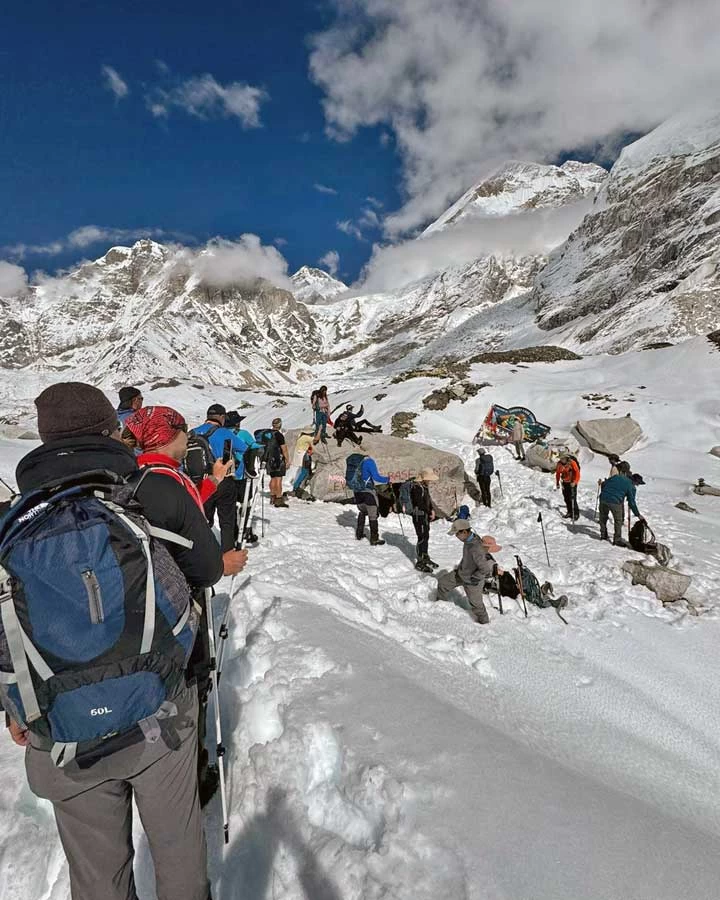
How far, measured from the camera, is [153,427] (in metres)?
2.89

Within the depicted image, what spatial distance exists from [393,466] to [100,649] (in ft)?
39.2

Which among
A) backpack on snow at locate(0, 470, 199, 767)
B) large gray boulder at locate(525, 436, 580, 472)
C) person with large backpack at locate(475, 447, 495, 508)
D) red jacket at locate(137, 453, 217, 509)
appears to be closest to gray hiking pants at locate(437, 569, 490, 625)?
red jacket at locate(137, 453, 217, 509)

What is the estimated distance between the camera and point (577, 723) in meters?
4.67

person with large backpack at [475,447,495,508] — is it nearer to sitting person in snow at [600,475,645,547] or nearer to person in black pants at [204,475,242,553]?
sitting person in snow at [600,475,645,547]

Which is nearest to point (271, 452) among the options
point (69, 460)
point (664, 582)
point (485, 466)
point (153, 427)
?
point (485, 466)

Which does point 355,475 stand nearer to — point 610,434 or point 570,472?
point 570,472

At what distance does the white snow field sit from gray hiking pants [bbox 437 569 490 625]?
0.95 ft

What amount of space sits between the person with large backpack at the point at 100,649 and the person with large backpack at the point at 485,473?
12.2 metres

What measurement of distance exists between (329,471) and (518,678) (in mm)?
8338

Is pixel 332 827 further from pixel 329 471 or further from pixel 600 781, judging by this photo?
pixel 329 471

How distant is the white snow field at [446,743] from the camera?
2.34 m

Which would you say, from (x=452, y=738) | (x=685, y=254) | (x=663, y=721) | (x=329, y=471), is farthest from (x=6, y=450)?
(x=685, y=254)

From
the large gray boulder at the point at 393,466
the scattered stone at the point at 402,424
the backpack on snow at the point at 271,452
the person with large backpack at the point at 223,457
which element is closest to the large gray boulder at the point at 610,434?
the scattered stone at the point at 402,424

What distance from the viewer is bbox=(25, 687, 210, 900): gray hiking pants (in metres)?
1.74
